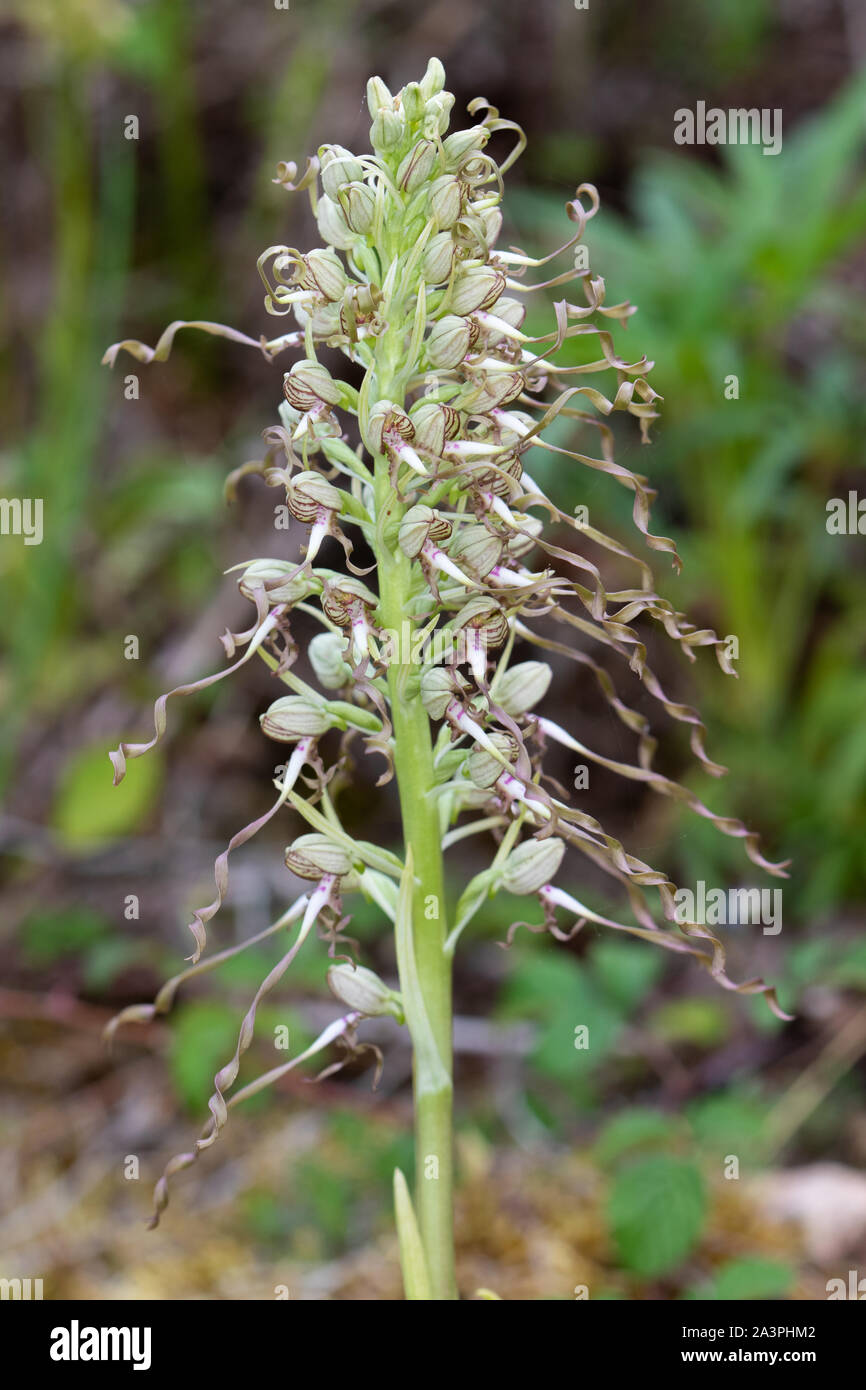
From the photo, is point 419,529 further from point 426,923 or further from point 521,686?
point 426,923

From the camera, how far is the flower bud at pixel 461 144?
103cm

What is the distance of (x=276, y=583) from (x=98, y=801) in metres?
1.91

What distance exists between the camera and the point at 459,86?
157 inches

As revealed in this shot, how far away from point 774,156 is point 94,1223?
3.22 m

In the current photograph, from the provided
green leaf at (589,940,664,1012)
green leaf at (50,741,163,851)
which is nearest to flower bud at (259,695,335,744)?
green leaf at (589,940,664,1012)

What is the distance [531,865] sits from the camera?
1123mm

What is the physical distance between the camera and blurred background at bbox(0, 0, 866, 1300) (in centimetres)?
189

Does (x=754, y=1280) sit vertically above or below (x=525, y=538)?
below

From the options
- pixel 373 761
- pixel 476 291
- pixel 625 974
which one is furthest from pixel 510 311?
pixel 373 761

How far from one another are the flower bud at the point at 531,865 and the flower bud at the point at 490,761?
10 centimetres

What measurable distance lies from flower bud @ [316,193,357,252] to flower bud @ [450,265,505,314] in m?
0.11

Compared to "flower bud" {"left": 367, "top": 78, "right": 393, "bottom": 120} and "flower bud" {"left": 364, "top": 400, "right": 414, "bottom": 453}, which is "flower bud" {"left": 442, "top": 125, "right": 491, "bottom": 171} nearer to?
"flower bud" {"left": 367, "top": 78, "right": 393, "bottom": 120}

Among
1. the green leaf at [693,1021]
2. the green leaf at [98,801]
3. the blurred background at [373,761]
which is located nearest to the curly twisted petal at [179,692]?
the blurred background at [373,761]

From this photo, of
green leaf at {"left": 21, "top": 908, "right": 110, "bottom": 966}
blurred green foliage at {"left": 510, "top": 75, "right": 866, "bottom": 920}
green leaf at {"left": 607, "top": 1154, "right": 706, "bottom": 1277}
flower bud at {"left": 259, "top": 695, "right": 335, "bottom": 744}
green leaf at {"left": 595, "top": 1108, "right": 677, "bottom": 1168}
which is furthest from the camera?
blurred green foliage at {"left": 510, "top": 75, "right": 866, "bottom": 920}
